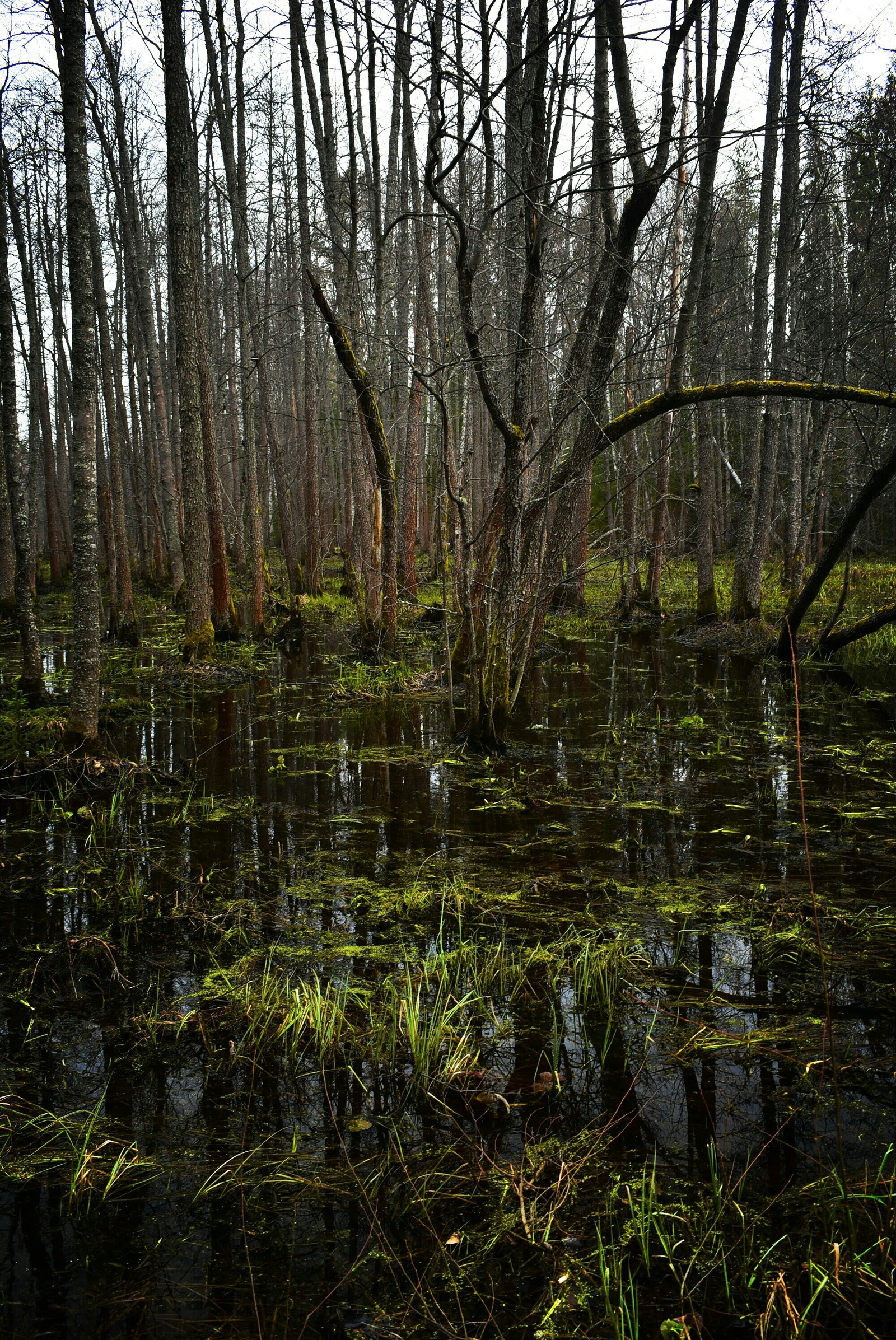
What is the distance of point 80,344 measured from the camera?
6.39 m

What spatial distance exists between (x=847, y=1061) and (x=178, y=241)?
11.4 m

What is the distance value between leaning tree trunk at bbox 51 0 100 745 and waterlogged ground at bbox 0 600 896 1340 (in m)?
1.34

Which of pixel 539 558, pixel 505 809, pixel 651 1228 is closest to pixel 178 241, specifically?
pixel 539 558

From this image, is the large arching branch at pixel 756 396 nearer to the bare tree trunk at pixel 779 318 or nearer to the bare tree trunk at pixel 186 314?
the bare tree trunk at pixel 779 318

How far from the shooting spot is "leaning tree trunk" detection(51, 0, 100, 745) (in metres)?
6.34

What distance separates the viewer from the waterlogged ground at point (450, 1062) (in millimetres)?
2104

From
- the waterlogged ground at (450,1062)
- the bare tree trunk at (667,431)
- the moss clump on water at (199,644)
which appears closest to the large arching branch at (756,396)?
the bare tree trunk at (667,431)

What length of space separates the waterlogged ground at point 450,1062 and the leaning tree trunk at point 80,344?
1.34 metres

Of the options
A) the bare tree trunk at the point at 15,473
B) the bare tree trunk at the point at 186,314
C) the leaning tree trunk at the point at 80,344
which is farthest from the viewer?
the bare tree trunk at the point at 186,314

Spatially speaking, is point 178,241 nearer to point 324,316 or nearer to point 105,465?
point 324,316

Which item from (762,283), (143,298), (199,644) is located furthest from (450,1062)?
(143,298)

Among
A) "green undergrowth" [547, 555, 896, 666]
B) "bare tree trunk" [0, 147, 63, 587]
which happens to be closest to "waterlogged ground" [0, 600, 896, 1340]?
"green undergrowth" [547, 555, 896, 666]

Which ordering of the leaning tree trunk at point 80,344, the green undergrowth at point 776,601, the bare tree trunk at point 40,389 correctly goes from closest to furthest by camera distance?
the leaning tree trunk at point 80,344
the green undergrowth at point 776,601
the bare tree trunk at point 40,389

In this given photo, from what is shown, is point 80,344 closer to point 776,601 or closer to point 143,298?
point 143,298
